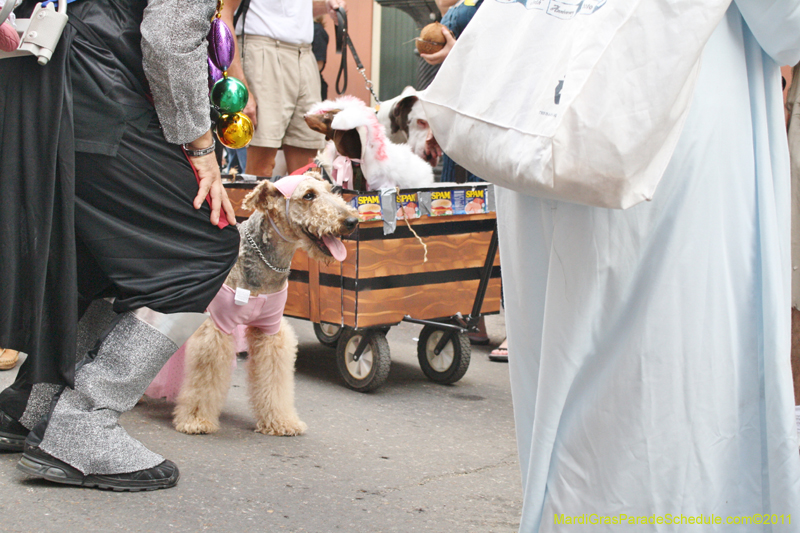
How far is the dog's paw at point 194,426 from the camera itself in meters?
3.16

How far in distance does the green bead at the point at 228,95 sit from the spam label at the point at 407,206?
143 centimetres

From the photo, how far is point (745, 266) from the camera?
146cm

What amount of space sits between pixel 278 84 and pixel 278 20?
371 millimetres

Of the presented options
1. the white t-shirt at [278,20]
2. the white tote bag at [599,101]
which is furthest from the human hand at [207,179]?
the white t-shirt at [278,20]

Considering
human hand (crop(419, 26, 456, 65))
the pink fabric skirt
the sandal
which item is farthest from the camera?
the sandal

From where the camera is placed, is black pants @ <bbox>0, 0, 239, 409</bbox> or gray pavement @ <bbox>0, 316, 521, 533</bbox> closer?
black pants @ <bbox>0, 0, 239, 409</bbox>

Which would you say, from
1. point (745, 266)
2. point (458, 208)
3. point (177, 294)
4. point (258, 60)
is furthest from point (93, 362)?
point (258, 60)

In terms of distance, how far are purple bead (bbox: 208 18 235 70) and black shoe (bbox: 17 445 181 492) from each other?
1.31m

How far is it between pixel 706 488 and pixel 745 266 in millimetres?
422

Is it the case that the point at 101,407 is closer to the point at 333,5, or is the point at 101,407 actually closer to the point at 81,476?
the point at 81,476

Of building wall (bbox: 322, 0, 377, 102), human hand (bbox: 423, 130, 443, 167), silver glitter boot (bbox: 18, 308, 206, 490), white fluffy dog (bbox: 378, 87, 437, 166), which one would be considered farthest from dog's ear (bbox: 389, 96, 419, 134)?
building wall (bbox: 322, 0, 377, 102)

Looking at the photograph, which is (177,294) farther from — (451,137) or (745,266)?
(745,266)

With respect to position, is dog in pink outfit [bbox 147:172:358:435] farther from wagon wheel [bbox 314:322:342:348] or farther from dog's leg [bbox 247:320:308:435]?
wagon wheel [bbox 314:322:342:348]

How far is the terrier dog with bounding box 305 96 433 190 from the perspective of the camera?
3.85 m
